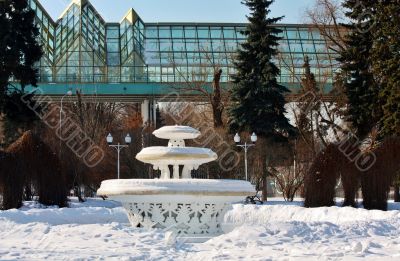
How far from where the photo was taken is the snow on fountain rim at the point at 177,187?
11.0m

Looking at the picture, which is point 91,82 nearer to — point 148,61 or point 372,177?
point 148,61

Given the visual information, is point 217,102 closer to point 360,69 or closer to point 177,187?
point 360,69

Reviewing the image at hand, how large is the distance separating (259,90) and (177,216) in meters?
20.4

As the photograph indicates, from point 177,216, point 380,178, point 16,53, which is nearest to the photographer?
point 177,216

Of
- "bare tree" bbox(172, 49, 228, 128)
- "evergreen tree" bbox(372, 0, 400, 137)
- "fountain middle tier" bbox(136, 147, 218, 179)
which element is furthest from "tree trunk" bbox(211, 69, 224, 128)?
"fountain middle tier" bbox(136, 147, 218, 179)

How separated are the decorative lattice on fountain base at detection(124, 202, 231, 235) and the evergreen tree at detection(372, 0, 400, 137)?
50.5 ft

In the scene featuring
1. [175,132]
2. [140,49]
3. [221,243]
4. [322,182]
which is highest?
[140,49]

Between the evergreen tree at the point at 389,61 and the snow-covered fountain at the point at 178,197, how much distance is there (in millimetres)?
15183

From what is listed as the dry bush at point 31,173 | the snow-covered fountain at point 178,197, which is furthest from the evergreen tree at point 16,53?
the snow-covered fountain at point 178,197

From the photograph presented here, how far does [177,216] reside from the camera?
37.2 ft

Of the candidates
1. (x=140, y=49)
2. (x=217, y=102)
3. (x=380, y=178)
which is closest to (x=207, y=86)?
(x=140, y=49)

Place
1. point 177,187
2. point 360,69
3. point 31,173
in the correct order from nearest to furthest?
point 177,187 → point 31,173 → point 360,69

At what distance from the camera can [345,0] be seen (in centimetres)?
3158

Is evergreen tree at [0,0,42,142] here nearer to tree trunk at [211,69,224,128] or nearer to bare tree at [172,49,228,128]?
tree trunk at [211,69,224,128]
